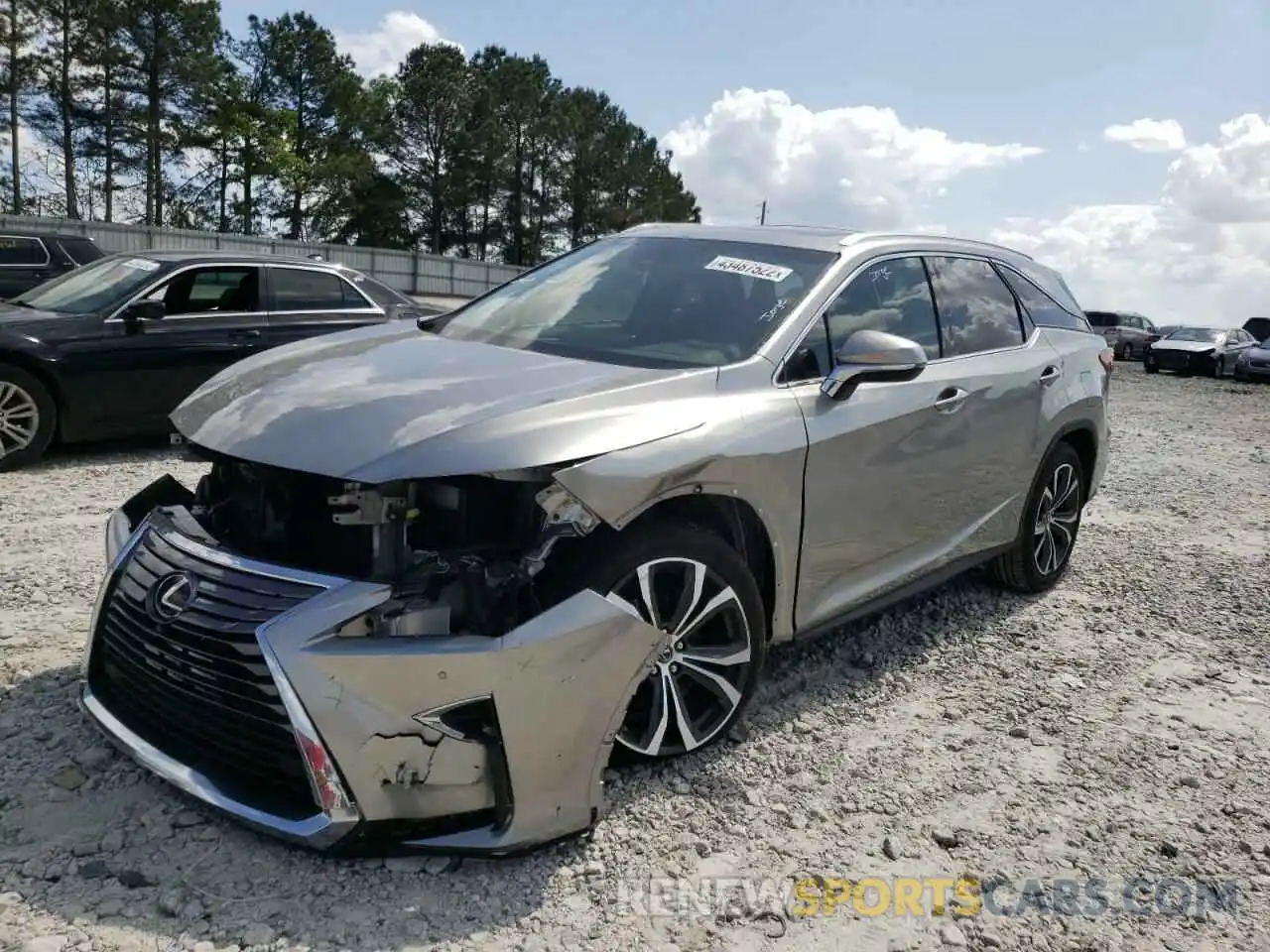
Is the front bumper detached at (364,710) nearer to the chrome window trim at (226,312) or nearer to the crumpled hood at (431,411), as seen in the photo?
the crumpled hood at (431,411)

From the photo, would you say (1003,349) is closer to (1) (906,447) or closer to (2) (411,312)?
(1) (906,447)

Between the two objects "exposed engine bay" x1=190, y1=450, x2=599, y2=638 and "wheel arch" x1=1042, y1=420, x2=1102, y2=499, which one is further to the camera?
"wheel arch" x1=1042, y1=420, x2=1102, y2=499

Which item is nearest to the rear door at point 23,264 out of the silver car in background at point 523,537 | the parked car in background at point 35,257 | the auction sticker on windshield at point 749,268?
the parked car in background at point 35,257

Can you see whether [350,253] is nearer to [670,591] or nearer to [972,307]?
[972,307]

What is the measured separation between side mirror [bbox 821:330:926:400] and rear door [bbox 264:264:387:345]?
5.39 m

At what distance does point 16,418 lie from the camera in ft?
21.9

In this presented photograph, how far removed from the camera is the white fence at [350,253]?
90.8 ft

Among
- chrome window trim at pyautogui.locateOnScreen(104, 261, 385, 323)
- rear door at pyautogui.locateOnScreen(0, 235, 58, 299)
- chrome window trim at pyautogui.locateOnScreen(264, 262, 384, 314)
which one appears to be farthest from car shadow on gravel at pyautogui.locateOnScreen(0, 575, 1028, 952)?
rear door at pyautogui.locateOnScreen(0, 235, 58, 299)

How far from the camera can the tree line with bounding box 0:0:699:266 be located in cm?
3600

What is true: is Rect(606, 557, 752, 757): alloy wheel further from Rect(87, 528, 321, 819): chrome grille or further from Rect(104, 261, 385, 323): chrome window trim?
Rect(104, 261, 385, 323): chrome window trim

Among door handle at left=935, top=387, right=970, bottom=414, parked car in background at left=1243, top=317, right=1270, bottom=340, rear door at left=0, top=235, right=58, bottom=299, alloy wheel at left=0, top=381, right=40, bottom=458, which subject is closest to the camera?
door handle at left=935, top=387, right=970, bottom=414

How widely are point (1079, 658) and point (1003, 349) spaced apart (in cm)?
139

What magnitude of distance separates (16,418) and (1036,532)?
20.2 feet

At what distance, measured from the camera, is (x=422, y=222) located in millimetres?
50281
